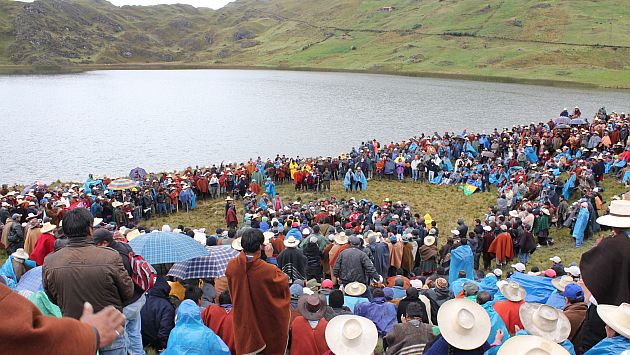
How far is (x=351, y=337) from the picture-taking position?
240 inches

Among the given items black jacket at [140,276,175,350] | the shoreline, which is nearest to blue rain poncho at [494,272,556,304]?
black jacket at [140,276,175,350]

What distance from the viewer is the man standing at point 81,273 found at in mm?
5309

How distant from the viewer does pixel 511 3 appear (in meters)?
150

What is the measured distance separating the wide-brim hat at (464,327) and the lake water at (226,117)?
120 feet

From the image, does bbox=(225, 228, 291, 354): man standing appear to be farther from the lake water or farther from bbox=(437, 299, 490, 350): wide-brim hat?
the lake water

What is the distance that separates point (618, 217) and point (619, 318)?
1872 mm

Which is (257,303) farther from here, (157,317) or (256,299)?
(157,317)

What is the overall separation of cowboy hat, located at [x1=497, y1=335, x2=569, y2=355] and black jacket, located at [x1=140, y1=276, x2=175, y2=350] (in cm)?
497

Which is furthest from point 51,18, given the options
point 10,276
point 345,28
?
point 10,276

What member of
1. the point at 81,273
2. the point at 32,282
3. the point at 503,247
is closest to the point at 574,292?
the point at 81,273

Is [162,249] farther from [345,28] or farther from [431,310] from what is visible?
[345,28]

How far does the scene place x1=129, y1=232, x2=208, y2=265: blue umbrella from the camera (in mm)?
8500

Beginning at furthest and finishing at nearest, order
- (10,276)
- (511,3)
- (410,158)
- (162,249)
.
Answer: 1. (511,3)
2. (410,158)
3. (10,276)
4. (162,249)

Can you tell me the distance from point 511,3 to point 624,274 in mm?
165190
